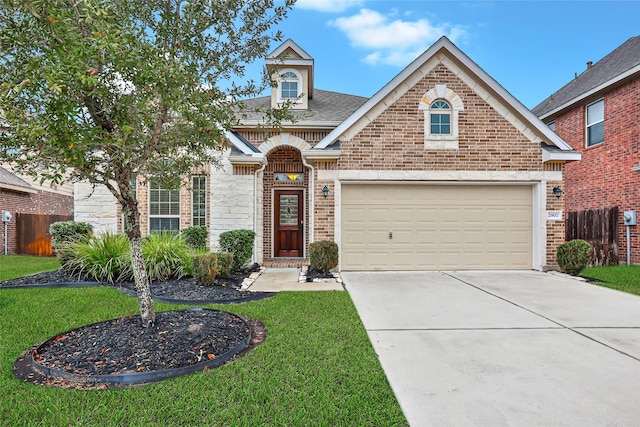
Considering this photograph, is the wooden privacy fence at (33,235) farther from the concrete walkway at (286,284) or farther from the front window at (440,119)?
the front window at (440,119)

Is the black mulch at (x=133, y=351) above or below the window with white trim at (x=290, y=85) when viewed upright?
below

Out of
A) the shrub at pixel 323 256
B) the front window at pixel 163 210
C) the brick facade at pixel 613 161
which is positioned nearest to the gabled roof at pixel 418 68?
the shrub at pixel 323 256

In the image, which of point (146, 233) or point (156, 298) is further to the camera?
point (146, 233)

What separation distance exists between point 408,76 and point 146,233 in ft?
28.6

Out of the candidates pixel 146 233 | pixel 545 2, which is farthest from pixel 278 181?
pixel 545 2

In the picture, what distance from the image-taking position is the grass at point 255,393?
260 centimetres

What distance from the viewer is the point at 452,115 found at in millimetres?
9422

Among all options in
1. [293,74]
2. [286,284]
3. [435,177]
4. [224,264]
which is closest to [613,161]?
[435,177]

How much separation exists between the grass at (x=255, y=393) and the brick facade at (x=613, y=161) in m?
12.2

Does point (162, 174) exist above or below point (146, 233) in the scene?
above

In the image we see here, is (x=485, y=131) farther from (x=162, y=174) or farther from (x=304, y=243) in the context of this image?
(x=162, y=174)

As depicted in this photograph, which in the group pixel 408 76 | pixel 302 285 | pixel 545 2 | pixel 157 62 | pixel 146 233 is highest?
pixel 545 2

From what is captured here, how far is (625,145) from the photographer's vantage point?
11680 mm

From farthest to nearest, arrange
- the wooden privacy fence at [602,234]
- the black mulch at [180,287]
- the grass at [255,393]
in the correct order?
1. the wooden privacy fence at [602,234]
2. the black mulch at [180,287]
3. the grass at [255,393]
